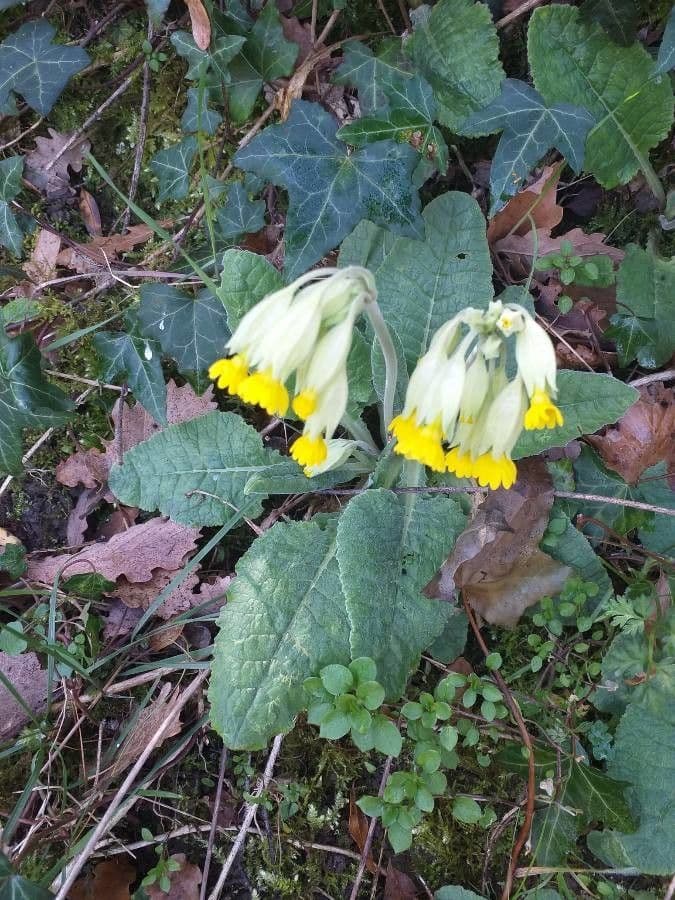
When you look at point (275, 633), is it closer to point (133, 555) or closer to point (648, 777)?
point (133, 555)

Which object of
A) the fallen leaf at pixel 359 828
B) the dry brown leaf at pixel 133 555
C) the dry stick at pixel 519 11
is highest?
the dry stick at pixel 519 11

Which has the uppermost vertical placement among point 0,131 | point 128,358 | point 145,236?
point 0,131

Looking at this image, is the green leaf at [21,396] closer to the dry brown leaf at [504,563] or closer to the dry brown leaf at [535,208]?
the dry brown leaf at [504,563]

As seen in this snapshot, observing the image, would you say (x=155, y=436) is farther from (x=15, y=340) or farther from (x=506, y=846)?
(x=506, y=846)

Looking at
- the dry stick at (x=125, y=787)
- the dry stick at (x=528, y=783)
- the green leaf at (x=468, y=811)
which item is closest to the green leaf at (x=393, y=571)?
the dry stick at (x=528, y=783)

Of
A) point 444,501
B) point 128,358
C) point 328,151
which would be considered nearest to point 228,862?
point 444,501

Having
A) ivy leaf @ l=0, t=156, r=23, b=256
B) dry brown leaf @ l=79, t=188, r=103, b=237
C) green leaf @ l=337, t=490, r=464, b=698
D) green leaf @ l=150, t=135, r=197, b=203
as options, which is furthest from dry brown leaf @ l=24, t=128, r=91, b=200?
green leaf @ l=337, t=490, r=464, b=698
